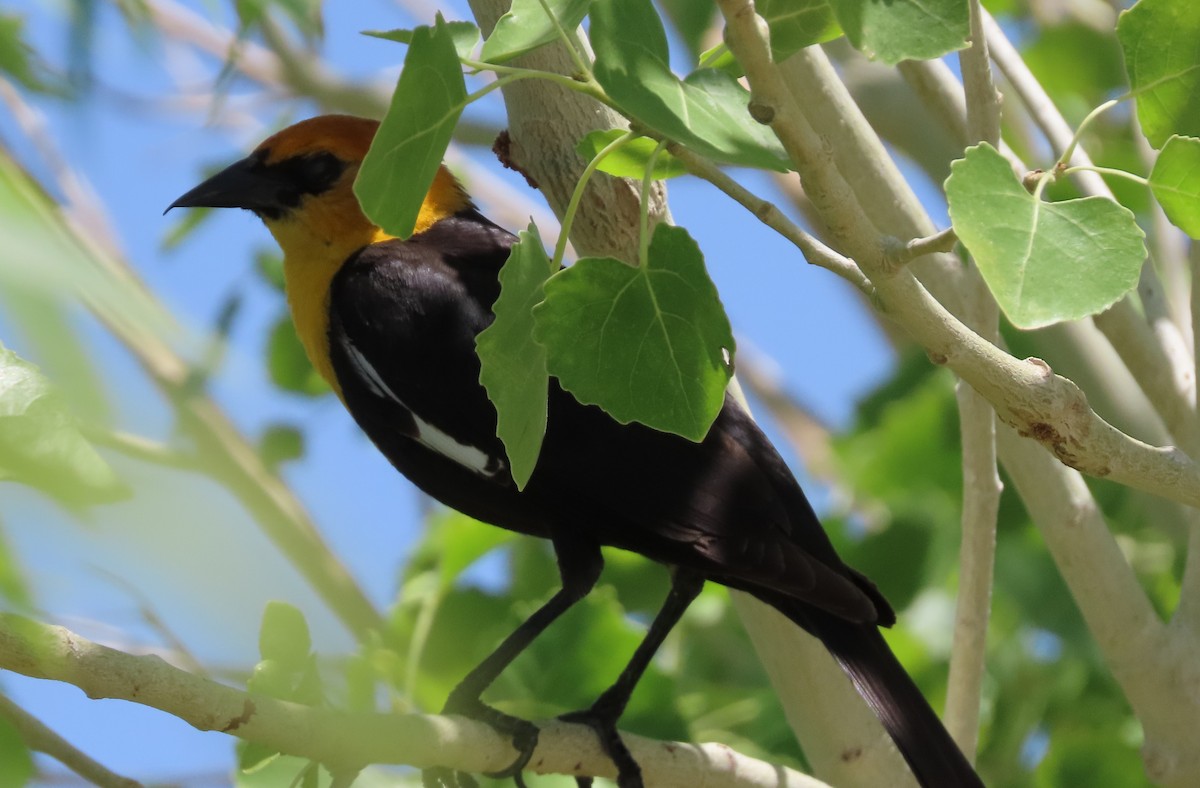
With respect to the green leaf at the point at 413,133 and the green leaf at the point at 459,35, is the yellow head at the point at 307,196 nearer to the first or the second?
the green leaf at the point at 459,35

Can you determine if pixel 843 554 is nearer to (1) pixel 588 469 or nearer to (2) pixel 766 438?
(2) pixel 766 438

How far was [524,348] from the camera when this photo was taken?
1.23 meters

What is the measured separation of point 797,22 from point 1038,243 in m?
0.33

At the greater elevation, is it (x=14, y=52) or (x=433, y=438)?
(x=14, y=52)

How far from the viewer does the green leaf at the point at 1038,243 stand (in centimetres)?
103

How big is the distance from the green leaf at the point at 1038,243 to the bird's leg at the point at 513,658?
1.14 m

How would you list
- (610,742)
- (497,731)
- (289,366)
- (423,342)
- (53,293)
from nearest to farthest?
1. (53,293)
2. (497,731)
3. (610,742)
4. (423,342)
5. (289,366)

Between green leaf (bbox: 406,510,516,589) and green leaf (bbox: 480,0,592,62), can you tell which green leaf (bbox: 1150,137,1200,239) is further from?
green leaf (bbox: 406,510,516,589)

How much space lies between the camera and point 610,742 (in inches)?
82.0

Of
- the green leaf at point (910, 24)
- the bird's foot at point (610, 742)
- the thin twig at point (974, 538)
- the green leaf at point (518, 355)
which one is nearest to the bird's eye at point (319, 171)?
the bird's foot at point (610, 742)

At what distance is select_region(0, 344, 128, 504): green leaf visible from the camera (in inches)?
14.1

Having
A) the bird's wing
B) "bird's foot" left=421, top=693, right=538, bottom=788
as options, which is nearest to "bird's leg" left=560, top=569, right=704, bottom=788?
"bird's foot" left=421, top=693, right=538, bottom=788

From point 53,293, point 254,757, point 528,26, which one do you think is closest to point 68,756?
point 254,757

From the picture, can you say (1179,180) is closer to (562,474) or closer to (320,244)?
(562,474)
